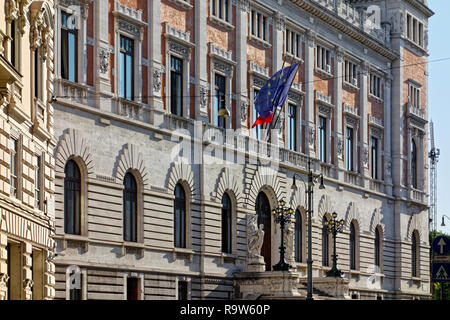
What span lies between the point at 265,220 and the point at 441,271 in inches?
1238

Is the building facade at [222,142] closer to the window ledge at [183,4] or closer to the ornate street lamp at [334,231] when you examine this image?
the window ledge at [183,4]

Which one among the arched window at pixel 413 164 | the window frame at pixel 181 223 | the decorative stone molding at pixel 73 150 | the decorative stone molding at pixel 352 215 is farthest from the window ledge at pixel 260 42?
the arched window at pixel 413 164

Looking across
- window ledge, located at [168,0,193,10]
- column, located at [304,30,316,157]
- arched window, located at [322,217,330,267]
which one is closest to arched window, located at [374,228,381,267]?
arched window, located at [322,217,330,267]

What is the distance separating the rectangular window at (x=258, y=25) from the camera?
169 feet

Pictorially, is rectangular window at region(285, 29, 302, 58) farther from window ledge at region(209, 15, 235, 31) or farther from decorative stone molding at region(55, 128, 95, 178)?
decorative stone molding at region(55, 128, 95, 178)

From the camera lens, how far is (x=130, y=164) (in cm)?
4112

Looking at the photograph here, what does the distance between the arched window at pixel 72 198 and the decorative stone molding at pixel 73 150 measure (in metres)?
0.41

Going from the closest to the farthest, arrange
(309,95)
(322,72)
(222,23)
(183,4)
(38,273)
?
(38,273), (183,4), (222,23), (309,95), (322,72)

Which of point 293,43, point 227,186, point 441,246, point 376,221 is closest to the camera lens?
point 441,246

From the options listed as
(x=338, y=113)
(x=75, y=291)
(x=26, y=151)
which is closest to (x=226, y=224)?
(x=75, y=291)

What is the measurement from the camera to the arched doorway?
5169cm

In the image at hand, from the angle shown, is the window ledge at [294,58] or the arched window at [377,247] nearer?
the window ledge at [294,58]

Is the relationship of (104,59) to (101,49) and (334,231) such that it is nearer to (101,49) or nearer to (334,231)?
(101,49)
